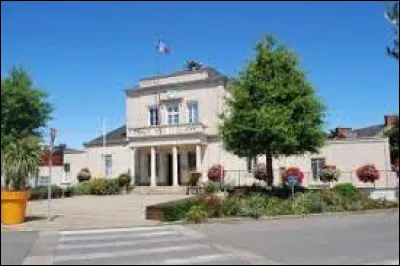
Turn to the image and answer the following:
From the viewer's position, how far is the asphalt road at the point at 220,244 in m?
12.0

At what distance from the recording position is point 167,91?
1922 inches

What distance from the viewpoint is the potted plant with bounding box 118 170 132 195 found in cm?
4681

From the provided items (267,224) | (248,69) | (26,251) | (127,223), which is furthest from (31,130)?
(26,251)

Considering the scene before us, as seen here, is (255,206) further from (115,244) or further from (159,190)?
(159,190)

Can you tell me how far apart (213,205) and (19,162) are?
6.53 meters

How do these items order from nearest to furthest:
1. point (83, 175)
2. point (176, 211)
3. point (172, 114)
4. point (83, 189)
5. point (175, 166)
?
point (176, 211), point (175, 166), point (83, 189), point (172, 114), point (83, 175)

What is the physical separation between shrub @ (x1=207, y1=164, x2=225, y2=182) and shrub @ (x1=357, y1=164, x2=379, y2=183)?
30.8 feet

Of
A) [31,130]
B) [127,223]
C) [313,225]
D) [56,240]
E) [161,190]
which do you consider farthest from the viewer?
[161,190]

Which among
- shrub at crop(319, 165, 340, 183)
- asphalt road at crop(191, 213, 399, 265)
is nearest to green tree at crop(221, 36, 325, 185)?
shrub at crop(319, 165, 340, 183)

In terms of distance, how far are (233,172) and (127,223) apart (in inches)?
979

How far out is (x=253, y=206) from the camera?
2217 cm

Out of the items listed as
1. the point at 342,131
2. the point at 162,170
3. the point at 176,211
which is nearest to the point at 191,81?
the point at 162,170

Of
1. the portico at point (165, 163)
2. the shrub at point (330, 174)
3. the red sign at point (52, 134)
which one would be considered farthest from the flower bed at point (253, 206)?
the portico at point (165, 163)

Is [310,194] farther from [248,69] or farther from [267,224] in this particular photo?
[248,69]
